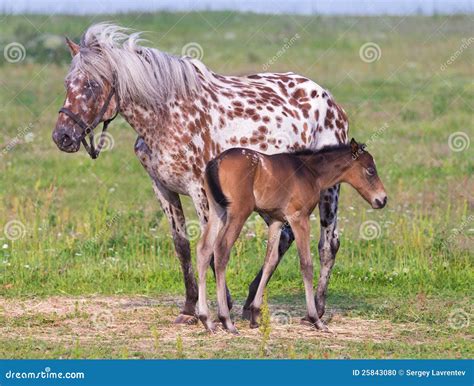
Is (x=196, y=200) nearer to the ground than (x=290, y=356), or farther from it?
farther from it

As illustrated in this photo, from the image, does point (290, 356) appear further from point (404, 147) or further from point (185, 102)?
point (404, 147)

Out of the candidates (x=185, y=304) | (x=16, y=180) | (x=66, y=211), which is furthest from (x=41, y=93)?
(x=185, y=304)

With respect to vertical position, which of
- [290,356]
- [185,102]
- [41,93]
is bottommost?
[290,356]

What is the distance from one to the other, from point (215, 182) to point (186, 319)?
5.24ft

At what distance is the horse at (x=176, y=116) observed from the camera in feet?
32.7

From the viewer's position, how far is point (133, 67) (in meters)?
10.1

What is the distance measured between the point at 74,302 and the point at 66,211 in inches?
127

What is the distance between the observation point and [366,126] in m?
21.2

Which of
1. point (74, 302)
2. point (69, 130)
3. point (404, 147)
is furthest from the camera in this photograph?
point (404, 147)
